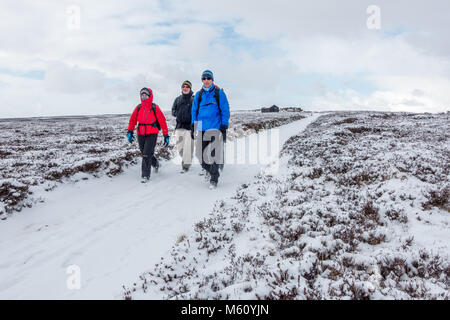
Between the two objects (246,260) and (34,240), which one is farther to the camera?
(34,240)

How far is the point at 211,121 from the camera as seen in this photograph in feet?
30.8

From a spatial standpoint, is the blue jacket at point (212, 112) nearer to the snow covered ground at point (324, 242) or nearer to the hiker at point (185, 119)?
the hiker at point (185, 119)

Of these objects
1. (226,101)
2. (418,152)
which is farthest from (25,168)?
(418,152)

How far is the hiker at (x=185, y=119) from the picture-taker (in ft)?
36.4

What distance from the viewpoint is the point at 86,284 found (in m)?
4.40

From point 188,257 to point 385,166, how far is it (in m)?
6.73

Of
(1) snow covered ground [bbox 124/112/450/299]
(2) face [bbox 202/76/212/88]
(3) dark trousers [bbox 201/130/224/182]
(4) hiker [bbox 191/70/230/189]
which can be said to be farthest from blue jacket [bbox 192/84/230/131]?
(1) snow covered ground [bbox 124/112/450/299]

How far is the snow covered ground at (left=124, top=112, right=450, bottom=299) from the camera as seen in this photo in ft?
12.2

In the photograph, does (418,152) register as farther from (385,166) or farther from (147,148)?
(147,148)

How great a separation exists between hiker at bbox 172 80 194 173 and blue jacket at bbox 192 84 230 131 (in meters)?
1.79

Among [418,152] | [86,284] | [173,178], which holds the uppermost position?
[418,152]

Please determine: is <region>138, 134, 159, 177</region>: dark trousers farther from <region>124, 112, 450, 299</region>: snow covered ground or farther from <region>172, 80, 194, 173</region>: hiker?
<region>124, 112, 450, 299</region>: snow covered ground

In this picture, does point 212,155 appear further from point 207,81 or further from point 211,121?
point 207,81
